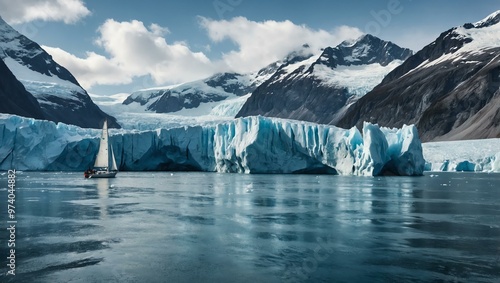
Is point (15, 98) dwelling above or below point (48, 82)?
below

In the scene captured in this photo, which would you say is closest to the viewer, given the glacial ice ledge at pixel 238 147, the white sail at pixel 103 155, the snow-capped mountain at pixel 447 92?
the white sail at pixel 103 155

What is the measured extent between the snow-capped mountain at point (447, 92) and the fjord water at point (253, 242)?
84.5 metres

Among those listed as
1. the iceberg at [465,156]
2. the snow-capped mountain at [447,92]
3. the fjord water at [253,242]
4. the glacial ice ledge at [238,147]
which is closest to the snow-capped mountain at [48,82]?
the snow-capped mountain at [447,92]

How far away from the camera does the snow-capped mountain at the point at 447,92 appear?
353 feet

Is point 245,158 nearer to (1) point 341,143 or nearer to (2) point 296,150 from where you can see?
(2) point 296,150

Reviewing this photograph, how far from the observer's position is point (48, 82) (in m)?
164

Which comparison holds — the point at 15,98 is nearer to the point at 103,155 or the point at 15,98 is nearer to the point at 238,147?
the point at 103,155

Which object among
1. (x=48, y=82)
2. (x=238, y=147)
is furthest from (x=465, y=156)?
(x=48, y=82)

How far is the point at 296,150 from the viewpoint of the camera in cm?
4816

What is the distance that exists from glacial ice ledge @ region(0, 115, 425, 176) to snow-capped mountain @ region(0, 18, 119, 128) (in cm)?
8298

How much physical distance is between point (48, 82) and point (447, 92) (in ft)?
426

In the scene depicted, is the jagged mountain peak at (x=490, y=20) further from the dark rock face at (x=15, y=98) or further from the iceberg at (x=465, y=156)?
the dark rock face at (x=15, y=98)

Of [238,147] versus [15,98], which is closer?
[238,147]

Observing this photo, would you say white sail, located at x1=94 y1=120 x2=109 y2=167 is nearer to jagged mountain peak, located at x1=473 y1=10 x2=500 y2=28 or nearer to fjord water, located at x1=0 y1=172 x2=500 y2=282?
fjord water, located at x1=0 y1=172 x2=500 y2=282
